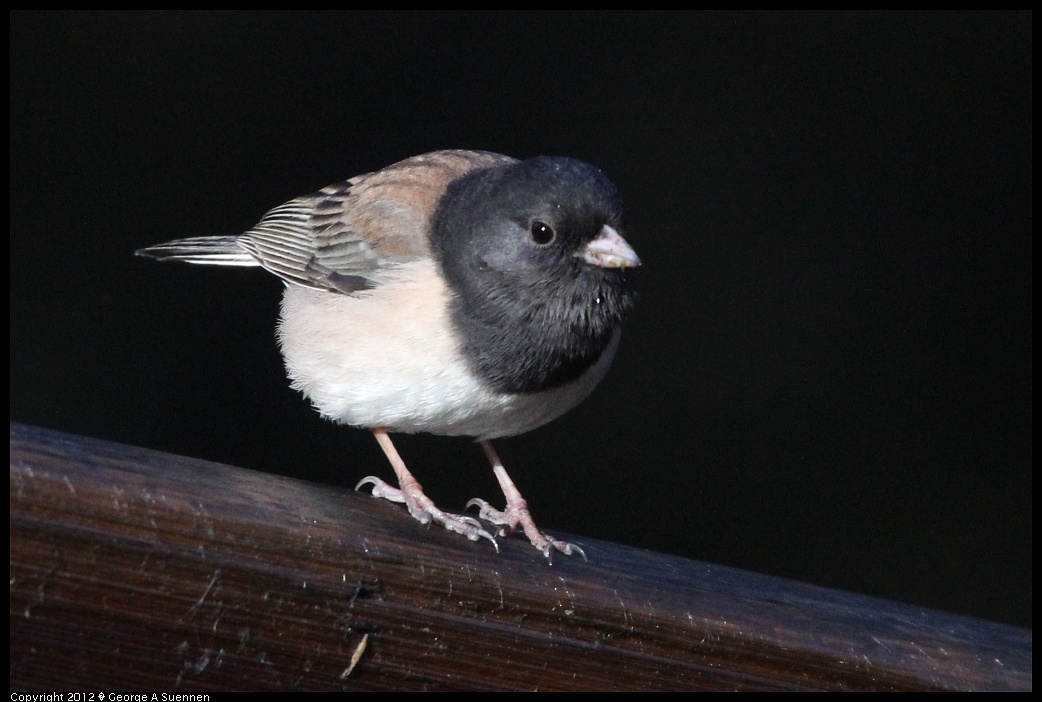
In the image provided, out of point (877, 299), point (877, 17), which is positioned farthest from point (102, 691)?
point (877, 17)

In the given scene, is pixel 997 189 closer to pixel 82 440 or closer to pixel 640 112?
pixel 640 112

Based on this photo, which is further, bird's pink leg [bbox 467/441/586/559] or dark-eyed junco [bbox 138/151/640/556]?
dark-eyed junco [bbox 138/151/640/556]

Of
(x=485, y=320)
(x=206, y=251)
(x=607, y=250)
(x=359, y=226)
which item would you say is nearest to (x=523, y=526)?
(x=485, y=320)

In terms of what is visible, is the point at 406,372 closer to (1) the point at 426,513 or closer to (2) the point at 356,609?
(1) the point at 426,513

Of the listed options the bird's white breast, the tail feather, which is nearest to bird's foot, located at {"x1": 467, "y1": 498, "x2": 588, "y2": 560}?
the bird's white breast

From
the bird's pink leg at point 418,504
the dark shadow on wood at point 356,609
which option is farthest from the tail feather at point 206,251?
the dark shadow on wood at point 356,609

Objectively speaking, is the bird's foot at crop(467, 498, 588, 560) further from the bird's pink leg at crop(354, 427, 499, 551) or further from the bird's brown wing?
the bird's brown wing
